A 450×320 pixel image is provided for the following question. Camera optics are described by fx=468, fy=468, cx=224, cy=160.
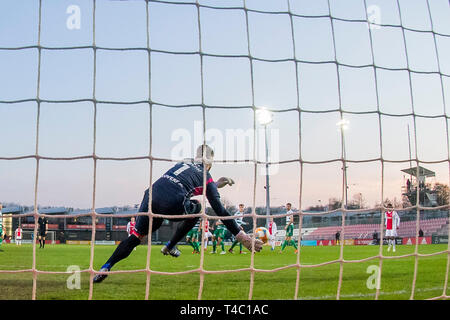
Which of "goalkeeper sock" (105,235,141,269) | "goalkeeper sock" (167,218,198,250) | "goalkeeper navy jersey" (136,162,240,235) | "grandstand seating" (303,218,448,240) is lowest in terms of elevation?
"grandstand seating" (303,218,448,240)

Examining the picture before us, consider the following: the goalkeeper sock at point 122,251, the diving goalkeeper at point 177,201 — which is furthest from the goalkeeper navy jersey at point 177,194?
the goalkeeper sock at point 122,251

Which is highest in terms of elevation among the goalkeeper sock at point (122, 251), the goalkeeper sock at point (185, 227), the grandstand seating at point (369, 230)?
the goalkeeper sock at point (185, 227)

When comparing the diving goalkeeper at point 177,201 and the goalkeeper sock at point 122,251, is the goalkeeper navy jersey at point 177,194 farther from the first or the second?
the goalkeeper sock at point 122,251

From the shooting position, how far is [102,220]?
97.6 ft

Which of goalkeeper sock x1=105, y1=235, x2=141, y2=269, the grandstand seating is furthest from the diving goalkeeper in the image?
the grandstand seating

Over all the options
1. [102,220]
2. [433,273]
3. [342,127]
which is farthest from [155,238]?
[342,127]

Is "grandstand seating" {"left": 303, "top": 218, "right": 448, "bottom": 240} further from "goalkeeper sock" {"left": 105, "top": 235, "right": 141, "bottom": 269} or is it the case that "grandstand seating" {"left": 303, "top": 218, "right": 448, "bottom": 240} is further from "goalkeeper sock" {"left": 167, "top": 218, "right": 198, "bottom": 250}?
"goalkeeper sock" {"left": 105, "top": 235, "right": 141, "bottom": 269}

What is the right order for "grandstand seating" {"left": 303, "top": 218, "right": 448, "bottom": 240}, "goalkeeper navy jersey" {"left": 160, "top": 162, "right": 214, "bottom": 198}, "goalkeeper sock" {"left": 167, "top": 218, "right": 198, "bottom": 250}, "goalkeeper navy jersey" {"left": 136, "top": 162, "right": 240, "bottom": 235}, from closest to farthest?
"goalkeeper navy jersey" {"left": 136, "top": 162, "right": 240, "bottom": 235} < "goalkeeper navy jersey" {"left": 160, "top": 162, "right": 214, "bottom": 198} < "goalkeeper sock" {"left": 167, "top": 218, "right": 198, "bottom": 250} < "grandstand seating" {"left": 303, "top": 218, "right": 448, "bottom": 240}

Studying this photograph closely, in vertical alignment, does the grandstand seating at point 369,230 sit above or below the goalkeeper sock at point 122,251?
below

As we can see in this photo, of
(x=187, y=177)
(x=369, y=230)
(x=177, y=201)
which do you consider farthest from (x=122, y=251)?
(x=369, y=230)

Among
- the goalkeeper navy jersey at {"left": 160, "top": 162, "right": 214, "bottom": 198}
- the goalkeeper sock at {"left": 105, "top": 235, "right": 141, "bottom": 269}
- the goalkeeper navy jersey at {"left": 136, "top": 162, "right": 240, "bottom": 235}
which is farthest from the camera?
the goalkeeper navy jersey at {"left": 160, "top": 162, "right": 214, "bottom": 198}

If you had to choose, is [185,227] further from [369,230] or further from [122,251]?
[369,230]
